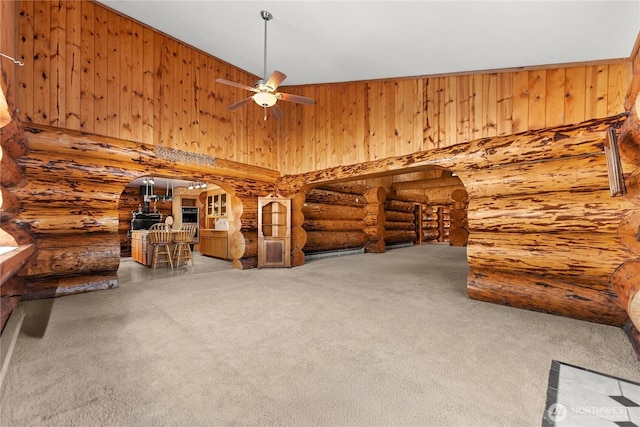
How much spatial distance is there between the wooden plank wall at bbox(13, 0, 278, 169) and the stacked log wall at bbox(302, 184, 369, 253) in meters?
2.67

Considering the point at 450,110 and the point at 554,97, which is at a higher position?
the point at 450,110

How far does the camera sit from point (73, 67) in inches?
169

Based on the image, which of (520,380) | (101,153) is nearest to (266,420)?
(520,380)

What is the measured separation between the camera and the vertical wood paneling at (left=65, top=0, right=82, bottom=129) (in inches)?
166

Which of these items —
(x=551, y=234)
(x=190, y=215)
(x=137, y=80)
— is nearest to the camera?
(x=551, y=234)

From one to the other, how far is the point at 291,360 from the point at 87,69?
5477mm

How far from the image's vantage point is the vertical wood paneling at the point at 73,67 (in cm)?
423

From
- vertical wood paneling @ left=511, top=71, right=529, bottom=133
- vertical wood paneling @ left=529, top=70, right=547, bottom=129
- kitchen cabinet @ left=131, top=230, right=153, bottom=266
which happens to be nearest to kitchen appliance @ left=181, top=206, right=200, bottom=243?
kitchen cabinet @ left=131, top=230, right=153, bottom=266

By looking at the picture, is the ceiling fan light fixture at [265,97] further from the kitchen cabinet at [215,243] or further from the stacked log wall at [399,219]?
the stacked log wall at [399,219]

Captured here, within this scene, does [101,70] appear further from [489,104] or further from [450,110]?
[489,104]

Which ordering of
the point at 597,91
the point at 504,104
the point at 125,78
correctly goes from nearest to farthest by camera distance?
the point at 597,91 → the point at 504,104 → the point at 125,78

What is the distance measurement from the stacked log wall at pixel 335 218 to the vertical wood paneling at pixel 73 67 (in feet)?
16.8

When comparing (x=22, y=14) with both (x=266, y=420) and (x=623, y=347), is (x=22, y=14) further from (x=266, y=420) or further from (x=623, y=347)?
(x=623, y=347)

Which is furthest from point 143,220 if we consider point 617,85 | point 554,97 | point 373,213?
point 617,85
